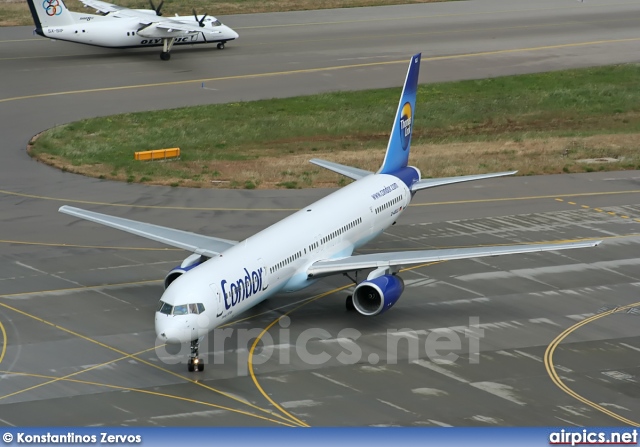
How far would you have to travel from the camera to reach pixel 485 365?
45.6m

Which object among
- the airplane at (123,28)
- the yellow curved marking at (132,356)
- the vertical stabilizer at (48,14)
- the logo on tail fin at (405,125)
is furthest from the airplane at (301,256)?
the vertical stabilizer at (48,14)

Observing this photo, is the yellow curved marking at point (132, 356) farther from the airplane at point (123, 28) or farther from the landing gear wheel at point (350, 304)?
the airplane at point (123, 28)

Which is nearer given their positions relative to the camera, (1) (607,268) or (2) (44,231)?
(1) (607,268)

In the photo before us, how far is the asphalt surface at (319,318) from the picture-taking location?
4141 cm

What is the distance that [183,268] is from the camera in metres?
49.8

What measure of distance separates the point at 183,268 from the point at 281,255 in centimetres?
475

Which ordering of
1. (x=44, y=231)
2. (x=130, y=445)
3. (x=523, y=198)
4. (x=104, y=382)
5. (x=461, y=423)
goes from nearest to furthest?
(x=130, y=445), (x=461, y=423), (x=104, y=382), (x=44, y=231), (x=523, y=198)

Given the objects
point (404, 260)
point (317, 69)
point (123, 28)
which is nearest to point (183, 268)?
point (404, 260)

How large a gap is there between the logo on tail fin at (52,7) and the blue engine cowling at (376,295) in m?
62.1

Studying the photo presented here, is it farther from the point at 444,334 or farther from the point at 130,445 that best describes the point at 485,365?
the point at 130,445

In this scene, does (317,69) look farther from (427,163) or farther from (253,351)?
(253,351)

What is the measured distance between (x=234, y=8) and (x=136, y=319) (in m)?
86.2

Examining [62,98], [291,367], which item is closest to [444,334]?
[291,367]

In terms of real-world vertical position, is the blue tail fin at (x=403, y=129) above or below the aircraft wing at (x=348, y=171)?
above
